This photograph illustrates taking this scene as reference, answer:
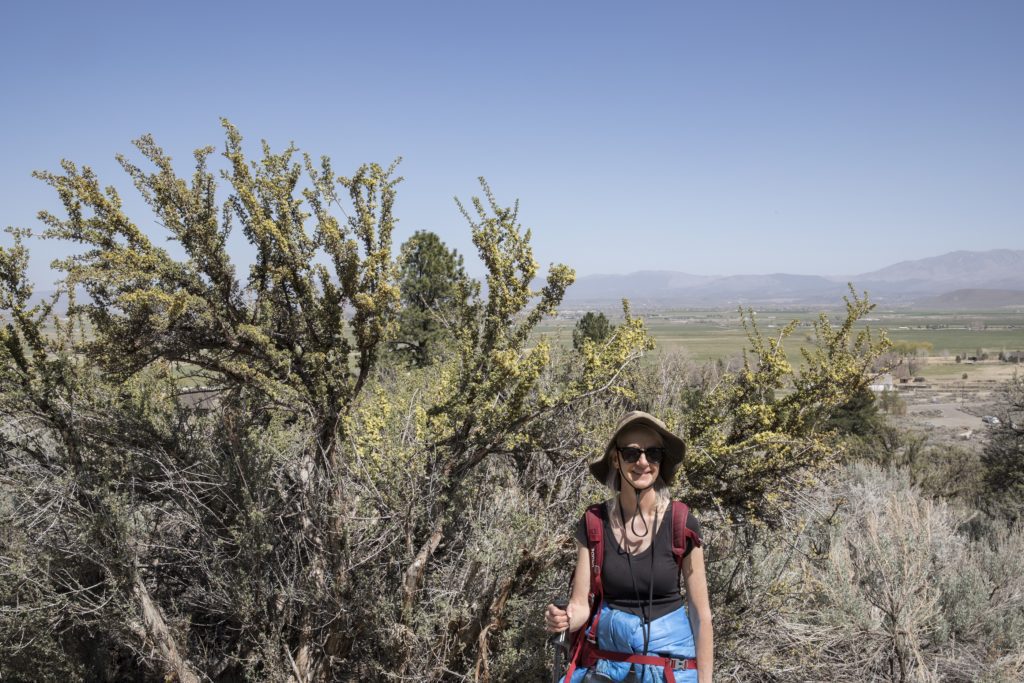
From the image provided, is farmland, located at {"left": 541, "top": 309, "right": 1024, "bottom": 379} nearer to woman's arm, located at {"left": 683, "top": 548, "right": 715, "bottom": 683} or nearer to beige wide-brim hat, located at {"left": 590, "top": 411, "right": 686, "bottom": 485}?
beige wide-brim hat, located at {"left": 590, "top": 411, "right": 686, "bottom": 485}

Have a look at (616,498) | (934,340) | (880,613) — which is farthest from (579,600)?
(934,340)

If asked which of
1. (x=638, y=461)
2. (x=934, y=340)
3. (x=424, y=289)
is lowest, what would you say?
(x=934, y=340)

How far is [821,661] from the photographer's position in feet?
24.0

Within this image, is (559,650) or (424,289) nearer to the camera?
(559,650)

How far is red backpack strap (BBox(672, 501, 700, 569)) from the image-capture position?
274cm

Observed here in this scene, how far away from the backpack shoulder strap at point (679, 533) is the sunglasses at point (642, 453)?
0.93 ft

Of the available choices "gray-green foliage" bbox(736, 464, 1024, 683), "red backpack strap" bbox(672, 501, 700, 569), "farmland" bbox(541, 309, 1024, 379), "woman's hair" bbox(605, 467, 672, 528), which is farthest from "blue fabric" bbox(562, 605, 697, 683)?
"farmland" bbox(541, 309, 1024, 379)

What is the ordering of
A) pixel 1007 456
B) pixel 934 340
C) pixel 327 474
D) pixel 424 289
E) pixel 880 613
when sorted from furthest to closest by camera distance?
pixel 934 340, pixel 424 289, pixel 1007 456, pixel 880 613, pixel 327 474

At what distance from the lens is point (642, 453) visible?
298cm

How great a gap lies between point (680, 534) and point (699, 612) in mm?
330

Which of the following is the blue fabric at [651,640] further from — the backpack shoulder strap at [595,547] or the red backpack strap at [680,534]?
the red backpack strap at [680,534]

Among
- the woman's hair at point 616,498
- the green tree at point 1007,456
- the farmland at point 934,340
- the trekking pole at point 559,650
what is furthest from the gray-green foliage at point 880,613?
the farmland at point 934,340

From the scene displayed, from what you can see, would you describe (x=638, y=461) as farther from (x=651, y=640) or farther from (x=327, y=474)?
(x=327, y=474)

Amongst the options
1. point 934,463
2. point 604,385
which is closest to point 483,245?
point 604,385
